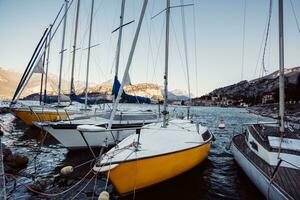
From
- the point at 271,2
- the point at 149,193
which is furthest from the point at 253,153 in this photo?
the point at 271,2

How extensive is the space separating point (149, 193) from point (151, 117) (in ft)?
32.2

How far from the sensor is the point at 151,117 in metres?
17.3

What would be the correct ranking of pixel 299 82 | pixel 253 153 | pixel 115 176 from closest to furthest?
pixel 115 176 < pixel 253 153 < pixel 299 82

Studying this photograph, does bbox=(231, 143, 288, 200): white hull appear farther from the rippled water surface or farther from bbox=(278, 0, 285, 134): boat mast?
bbox=(278, 0, 285, 134): boat mast

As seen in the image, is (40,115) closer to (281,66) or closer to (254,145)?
(254,145)

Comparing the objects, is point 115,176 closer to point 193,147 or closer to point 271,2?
point 193,147

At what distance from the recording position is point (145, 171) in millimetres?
6762

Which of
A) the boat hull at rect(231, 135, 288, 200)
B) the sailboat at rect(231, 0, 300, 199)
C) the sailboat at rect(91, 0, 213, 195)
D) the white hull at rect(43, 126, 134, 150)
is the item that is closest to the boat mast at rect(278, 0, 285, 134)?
the sailboat at rect(231, 0, 300, 199)

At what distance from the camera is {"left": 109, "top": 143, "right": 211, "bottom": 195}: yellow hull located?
21.0 feet

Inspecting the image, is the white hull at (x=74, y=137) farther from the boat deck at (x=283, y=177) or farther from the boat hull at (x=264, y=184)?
the boat deck at (x=283, y=177)

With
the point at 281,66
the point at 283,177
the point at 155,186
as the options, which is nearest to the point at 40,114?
the point at 155,186

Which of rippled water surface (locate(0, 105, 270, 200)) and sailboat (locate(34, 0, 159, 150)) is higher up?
sailboat (locate(34, 0, 159, 150))

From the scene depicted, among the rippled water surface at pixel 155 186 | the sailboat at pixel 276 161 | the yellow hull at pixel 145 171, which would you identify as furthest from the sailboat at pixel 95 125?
the sailboat at pixel 276 161

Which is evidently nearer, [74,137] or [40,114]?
[74,137]
